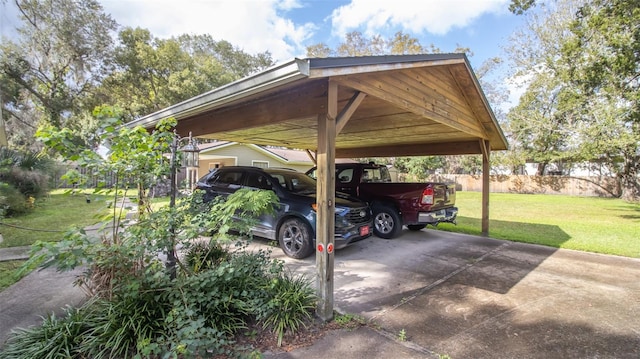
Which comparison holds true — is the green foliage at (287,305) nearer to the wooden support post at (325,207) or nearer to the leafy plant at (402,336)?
the wooden support post at (325,207)

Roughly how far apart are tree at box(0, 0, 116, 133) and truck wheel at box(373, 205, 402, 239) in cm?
1854

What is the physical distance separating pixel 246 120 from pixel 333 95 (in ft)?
5.64

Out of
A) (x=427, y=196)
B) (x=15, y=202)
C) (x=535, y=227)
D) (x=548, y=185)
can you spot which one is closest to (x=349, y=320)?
(x=427, y=196)

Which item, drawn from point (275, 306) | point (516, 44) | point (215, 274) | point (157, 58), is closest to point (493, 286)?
point (275, 306)

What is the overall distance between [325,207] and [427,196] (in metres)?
3.98

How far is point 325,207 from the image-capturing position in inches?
123

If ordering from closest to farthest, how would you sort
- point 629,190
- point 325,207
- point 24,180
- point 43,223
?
1. point 325,207
2. point 43,223
3. point 24,180
4. point 629,190

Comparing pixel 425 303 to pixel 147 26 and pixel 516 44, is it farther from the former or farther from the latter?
pixel 147 26

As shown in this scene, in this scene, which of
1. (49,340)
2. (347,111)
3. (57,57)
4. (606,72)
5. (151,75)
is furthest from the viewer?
(151,75)

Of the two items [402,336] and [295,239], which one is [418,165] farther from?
[402,336]

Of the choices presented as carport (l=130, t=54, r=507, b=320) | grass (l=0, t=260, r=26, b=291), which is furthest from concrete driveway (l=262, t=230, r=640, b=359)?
grass (l=0, t=260, r=26, b=291)

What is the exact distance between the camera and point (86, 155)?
9.19 feet

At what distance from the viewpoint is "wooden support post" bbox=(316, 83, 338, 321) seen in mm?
3109

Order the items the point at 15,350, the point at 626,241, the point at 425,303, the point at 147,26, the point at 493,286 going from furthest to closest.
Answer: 1. the point at 147,26
2. the point at 626,241
3. the point at 493,286
4. the point at 425,303
5. the point at 15,350
